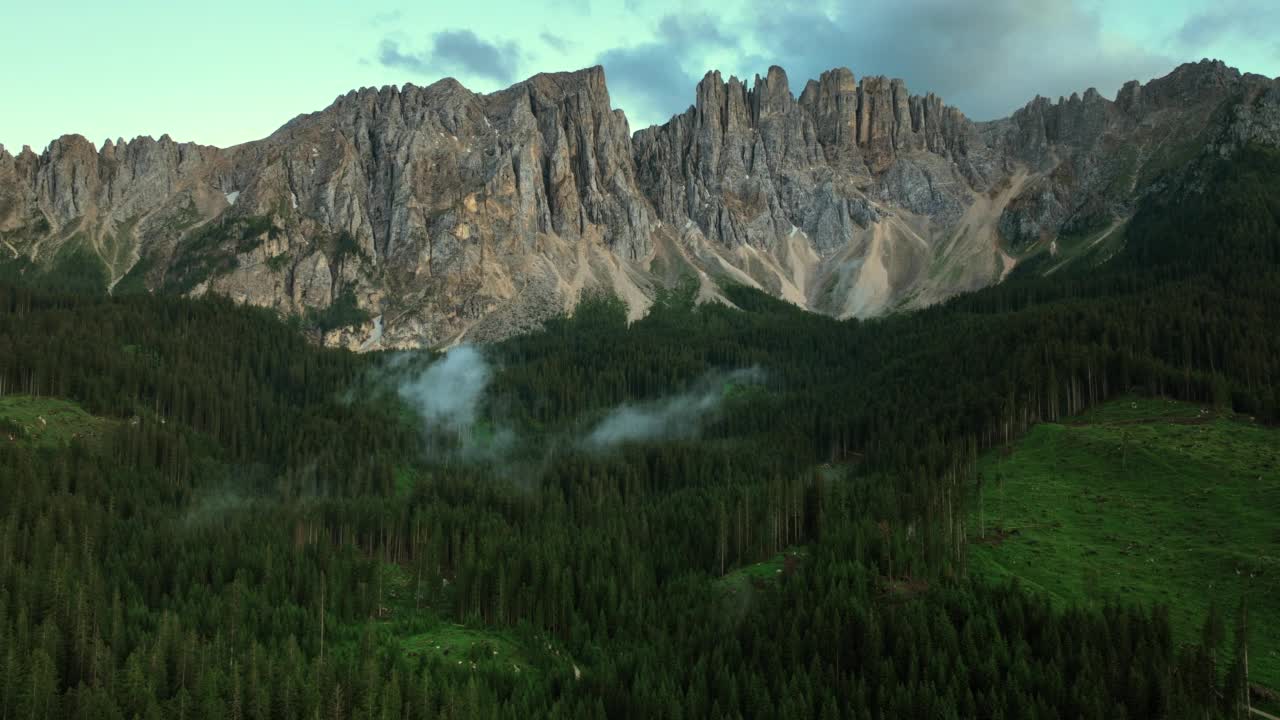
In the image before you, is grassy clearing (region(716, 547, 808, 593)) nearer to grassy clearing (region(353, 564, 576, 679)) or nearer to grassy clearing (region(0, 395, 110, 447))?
grassy clearing (region(353, 564, 576, 679))

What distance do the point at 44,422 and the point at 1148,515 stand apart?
194m

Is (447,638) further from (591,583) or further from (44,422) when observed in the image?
(44,422)

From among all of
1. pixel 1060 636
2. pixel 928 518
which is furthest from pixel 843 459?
pixel 1060 636

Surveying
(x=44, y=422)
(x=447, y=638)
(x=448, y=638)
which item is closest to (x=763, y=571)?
(x=448, y=638)

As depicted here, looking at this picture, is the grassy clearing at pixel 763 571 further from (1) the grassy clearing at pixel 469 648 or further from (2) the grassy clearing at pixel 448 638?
(1) the grassy clearing at pixel 469 648

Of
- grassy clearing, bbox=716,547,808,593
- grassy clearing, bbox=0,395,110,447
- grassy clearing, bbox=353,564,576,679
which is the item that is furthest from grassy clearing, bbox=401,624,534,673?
grassy clearing, bbox=0,395,110,447

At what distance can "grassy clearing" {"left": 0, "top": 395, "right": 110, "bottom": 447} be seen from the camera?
551 ft

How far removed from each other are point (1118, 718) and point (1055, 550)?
1502 inches

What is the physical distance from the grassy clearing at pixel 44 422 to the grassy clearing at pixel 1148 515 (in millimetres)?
163766

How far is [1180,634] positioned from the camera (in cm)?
9500

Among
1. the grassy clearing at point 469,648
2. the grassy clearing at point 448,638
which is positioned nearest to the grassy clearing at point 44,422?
the grassy clearing at point 448,638

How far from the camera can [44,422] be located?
177125mm

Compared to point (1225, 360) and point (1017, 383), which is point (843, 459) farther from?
point (1225, 360)

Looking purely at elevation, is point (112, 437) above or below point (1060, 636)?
above
